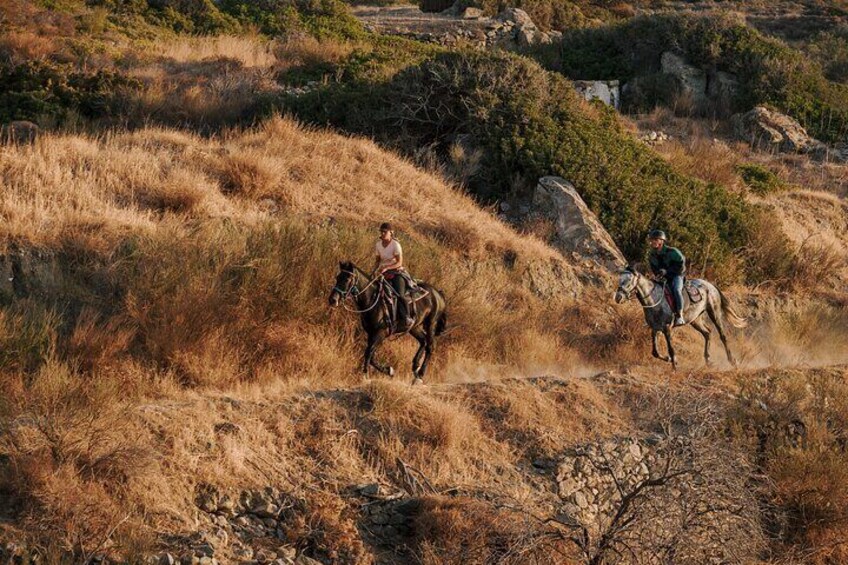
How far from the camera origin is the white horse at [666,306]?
13.0 metres

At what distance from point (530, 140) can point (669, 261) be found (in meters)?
6.48

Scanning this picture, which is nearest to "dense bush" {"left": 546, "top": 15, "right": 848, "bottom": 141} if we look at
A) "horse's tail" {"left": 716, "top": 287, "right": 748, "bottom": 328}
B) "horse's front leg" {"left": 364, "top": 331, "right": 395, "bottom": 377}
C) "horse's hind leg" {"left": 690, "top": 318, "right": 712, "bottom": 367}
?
→ "horse's tail" {"left": 716, "top": 287, "right": 748, "bottom": 328}

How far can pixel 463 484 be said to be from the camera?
928 centimetres

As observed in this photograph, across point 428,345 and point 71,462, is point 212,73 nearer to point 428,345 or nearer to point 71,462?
point 428,345

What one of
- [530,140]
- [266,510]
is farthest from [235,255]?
[530,140]

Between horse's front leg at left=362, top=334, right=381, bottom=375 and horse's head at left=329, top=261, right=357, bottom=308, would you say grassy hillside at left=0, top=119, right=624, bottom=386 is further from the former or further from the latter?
horse's head at left=329, top=261, right=357, bottom=308

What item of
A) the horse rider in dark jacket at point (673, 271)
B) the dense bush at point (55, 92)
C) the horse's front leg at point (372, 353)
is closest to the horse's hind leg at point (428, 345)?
the horse's front leg at point (372, 353)

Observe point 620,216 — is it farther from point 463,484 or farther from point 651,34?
point 651,34

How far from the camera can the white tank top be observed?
1173cm

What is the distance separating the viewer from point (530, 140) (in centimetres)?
1945

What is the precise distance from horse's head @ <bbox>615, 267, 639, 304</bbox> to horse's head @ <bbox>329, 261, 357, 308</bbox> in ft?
13.8

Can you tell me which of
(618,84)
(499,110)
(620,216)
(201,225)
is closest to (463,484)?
(201,225)

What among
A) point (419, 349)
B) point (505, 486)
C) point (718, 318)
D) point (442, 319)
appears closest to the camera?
point (505, 486)

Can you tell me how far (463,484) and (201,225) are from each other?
6475 millimetres
